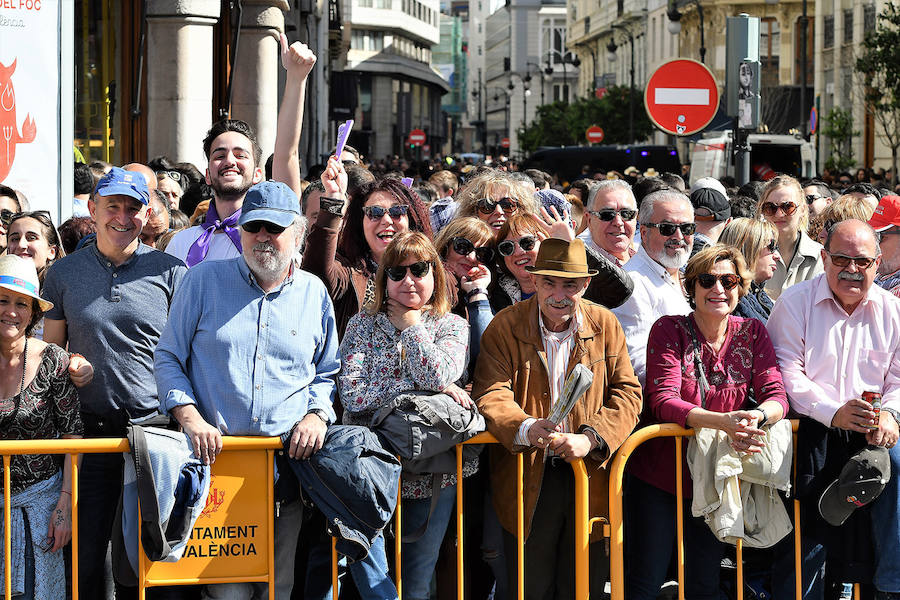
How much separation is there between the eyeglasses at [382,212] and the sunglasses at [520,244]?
536mm

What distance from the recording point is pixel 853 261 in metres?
5.50

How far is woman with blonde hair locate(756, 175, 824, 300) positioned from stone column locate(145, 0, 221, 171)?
646 centimetres

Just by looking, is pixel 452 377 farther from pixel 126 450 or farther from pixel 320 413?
pixel 126 450

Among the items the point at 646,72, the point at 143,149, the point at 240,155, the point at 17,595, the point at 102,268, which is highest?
the point at 646,72

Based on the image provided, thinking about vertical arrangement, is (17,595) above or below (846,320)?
below

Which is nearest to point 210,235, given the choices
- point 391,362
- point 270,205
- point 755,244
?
point 270,205

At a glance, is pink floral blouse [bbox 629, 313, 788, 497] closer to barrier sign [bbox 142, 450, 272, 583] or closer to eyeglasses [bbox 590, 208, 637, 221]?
eyeglasses [bbox 590, 208, 637, 221]

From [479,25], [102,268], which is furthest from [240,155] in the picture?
[479,25]

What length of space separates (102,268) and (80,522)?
106cm

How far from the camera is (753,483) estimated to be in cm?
530

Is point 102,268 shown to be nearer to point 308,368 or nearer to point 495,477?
point 308,368

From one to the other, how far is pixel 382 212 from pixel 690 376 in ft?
5.29

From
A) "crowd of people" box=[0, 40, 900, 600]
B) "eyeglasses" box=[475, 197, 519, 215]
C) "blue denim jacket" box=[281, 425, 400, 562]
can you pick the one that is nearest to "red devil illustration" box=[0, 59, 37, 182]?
"crowd of people" box=[0, 40, 900, 600]

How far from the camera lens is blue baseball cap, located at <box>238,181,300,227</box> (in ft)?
15.9
